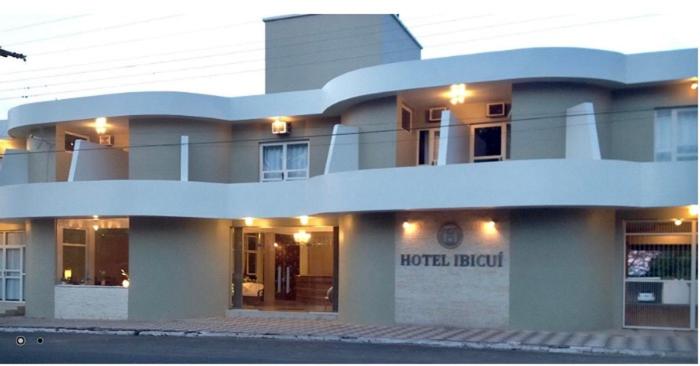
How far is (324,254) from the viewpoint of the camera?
70.1 feet

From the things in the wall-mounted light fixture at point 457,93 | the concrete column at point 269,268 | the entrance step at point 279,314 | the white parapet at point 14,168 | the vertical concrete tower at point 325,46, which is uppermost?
the vertical concrete tower at point 325,46

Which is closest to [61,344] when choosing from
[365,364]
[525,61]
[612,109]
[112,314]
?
[112,314]

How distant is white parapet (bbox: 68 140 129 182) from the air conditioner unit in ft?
39.1

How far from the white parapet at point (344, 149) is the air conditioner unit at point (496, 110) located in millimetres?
3453

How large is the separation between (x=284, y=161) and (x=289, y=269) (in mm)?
3457

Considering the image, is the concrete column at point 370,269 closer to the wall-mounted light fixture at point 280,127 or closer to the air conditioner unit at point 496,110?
the air conditioner unit at point 496,110

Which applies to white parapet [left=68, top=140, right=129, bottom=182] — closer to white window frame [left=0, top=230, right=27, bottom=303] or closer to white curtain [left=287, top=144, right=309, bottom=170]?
white window frame [left=0, top=230, right=27, bottom=303]

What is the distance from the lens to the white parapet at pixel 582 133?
16.2 m

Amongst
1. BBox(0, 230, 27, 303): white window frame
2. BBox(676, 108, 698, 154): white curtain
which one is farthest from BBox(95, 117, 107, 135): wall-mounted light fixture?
BBox(676, 108, 698, 154): white curtain

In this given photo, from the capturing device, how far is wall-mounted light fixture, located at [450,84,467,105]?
56.8ft

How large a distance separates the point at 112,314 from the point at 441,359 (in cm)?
1183

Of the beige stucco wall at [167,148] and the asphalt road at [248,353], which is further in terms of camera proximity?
the beige stucco wall at [167,148]

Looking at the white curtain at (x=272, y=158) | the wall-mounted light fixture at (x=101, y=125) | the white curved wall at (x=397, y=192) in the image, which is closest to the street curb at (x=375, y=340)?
the white curved wall at (x=397, y=192)

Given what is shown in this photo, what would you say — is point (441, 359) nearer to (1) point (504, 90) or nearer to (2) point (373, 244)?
(2) point (373, 244)
